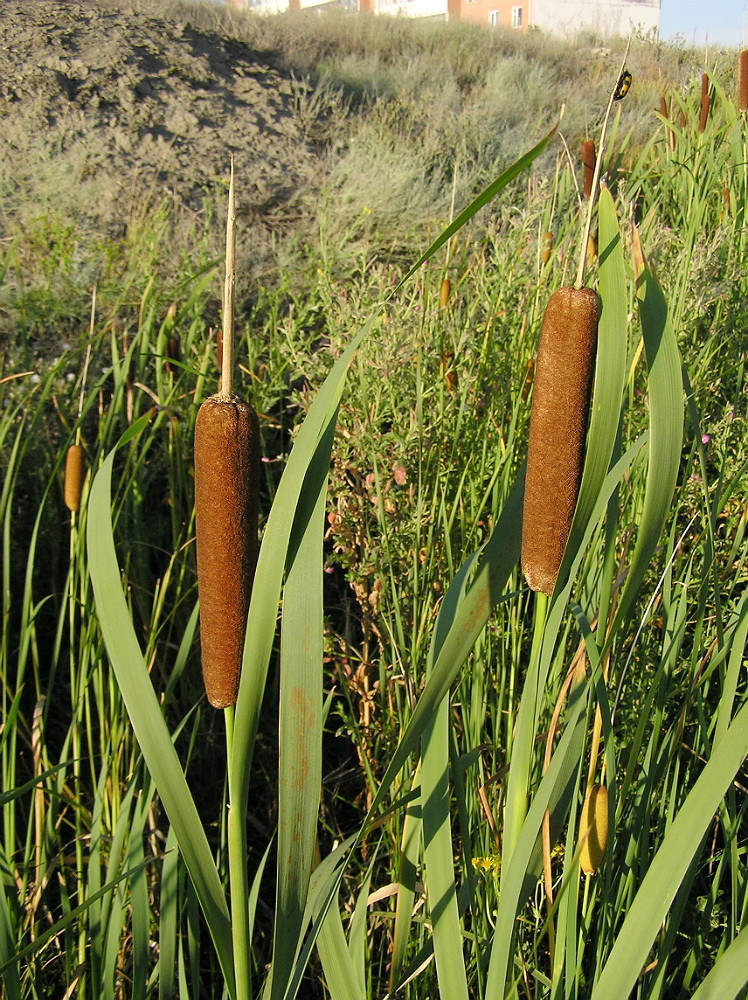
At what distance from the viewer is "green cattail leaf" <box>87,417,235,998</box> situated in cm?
54

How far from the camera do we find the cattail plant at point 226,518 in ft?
1.59

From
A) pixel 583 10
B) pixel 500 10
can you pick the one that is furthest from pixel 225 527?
pixel 583 10

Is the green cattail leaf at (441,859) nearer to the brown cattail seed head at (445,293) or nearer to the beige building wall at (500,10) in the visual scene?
the brown cattail seed head at (445,293)

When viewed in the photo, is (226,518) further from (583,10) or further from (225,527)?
(583,10)

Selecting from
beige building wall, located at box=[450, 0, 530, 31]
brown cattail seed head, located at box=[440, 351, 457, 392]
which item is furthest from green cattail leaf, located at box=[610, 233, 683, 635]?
beige building wall, located at box=[450, 0, 530, 31]

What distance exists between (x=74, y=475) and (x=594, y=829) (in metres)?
0.73

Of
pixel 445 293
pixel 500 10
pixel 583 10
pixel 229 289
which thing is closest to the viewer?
pixel 229 289

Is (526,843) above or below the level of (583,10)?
below

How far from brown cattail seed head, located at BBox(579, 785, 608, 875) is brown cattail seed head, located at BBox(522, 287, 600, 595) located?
246mm

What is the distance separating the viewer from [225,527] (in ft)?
1.67

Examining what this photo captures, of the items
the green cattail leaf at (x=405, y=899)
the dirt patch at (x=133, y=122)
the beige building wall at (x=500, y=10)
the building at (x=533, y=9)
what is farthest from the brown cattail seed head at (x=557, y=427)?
the beige building wall at (x=500, y=10)

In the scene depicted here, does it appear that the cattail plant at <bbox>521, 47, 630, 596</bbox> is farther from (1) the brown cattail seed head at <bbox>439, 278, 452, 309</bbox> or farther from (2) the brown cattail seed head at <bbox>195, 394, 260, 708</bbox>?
(1) the brown cattail seed head at <bbox>439, 278, 452, 309</bbox>

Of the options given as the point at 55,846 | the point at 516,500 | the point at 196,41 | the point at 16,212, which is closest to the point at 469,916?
the point at 55,846

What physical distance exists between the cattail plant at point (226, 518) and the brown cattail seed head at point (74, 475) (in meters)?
0.53
